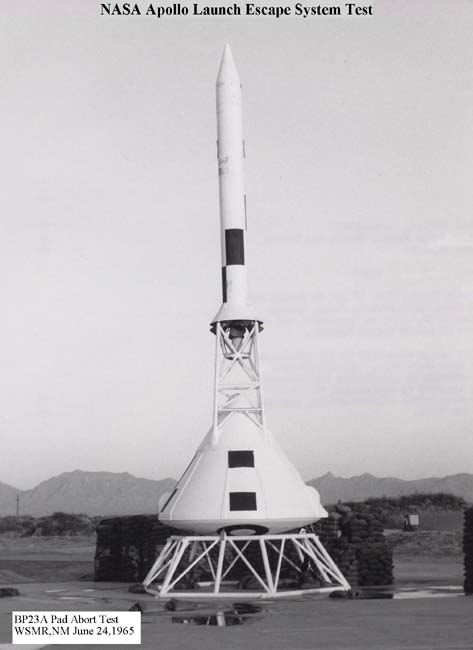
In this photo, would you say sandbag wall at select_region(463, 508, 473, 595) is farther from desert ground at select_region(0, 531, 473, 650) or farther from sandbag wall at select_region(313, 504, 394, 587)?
sandbag wall at select_region(313, 504, 394, 587)

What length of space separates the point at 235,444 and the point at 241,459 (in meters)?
0.59

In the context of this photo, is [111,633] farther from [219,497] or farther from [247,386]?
[247,386]

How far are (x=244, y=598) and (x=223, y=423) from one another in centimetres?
496

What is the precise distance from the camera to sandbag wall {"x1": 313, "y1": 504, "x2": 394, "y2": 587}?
28.5 metres

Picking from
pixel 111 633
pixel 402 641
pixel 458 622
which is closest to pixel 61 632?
pixel 111 633

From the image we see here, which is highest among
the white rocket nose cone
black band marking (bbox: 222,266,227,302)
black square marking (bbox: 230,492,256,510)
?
the white rocket nose cone

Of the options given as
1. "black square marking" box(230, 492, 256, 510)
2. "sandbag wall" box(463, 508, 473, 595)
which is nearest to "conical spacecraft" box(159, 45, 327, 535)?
"black square marking" box(230, 492, 256, 510)

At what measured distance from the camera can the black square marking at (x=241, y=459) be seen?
2572cm

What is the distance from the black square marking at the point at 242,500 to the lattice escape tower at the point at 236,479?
3 centimetres

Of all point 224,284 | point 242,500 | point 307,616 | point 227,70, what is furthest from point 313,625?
point 227,70

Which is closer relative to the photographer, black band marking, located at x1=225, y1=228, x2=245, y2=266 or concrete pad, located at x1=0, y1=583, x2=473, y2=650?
concrete pad, located at x1=0, y1=583, x2=473, y2=650

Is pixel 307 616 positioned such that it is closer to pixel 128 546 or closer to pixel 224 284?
pixel 224 284

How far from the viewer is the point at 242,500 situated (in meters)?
24.8
